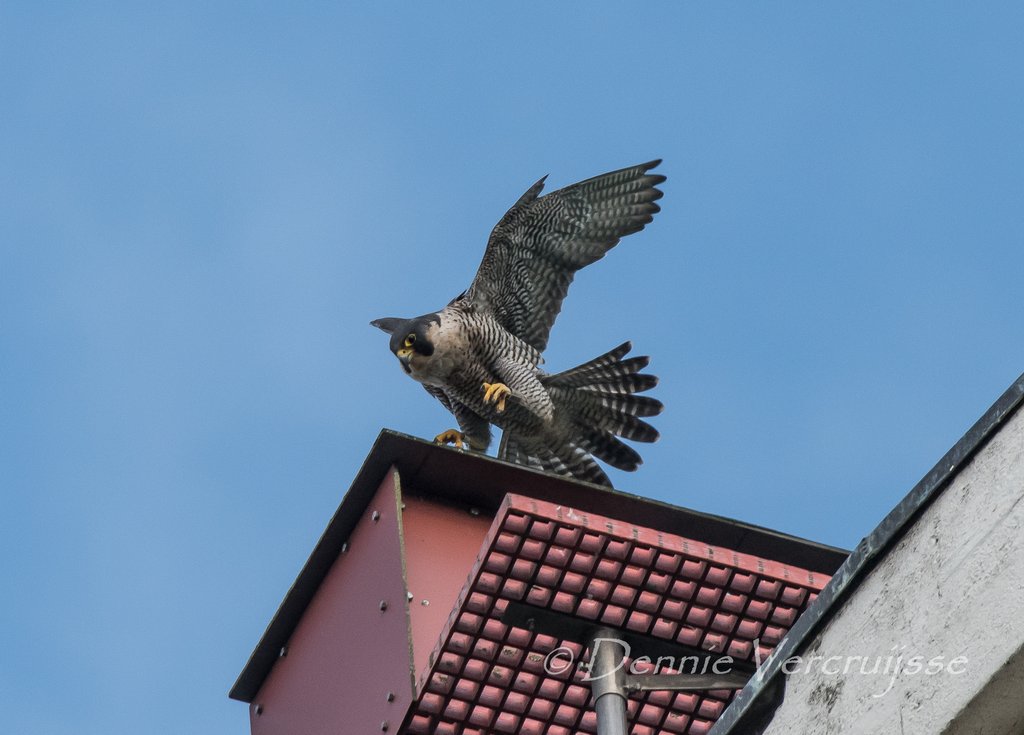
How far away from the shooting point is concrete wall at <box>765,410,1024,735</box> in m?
3.01

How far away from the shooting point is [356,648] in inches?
254

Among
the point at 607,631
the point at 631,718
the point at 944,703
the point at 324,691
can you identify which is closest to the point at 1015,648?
the point at 944,703

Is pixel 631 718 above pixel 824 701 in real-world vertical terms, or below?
above

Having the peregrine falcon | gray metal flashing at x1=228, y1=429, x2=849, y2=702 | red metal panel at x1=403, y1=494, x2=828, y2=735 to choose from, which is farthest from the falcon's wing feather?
red metal panel at x1=403, y1=494, x2=828, y2=735

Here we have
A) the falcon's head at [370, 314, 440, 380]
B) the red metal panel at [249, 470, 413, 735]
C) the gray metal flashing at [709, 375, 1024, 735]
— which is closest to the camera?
the gray metal flashing at [709, 375, 1024, 735]

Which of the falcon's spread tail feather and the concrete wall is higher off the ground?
the falcon's spread tail feather

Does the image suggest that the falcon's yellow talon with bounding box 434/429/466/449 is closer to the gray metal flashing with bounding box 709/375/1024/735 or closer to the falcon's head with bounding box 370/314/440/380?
the falcon's head with bounding box 370/314/440/380

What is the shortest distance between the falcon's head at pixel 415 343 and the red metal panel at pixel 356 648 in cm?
345

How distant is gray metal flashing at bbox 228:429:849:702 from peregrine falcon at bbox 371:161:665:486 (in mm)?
3678

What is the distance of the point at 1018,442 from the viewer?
317cm

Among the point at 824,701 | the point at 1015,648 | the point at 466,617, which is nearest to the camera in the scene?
the point at 1015,648

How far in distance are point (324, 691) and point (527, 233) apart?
174 inches

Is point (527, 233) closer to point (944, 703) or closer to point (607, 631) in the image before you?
point (607, 631)

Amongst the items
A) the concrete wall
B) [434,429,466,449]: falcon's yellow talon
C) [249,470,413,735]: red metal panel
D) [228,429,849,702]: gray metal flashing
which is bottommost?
the concrete wall
